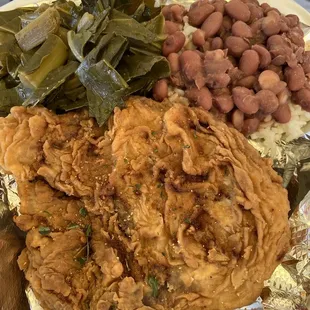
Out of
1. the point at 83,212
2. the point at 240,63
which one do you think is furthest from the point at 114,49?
the point at 83,212

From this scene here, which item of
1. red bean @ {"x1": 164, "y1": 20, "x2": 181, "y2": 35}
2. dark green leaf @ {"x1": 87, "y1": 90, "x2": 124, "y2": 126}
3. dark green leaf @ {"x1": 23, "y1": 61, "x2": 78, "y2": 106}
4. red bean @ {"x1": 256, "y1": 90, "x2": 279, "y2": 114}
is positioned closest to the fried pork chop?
Result: dark green leaf @ {"x1": 87, "y1": 90, "x2": 124, "y2": 126}

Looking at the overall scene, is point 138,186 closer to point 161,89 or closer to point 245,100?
point 161,89

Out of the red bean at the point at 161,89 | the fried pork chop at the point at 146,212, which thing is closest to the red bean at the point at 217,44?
the red bean at the point at 161,89

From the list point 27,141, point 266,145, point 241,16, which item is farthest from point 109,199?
point 241,16

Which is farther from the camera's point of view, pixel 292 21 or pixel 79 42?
pixel 292 21

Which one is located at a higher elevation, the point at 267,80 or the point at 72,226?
the point at 267,80

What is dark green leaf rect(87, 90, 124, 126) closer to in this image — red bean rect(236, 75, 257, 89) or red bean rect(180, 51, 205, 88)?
red bean rect(180, 51, 205, 88)

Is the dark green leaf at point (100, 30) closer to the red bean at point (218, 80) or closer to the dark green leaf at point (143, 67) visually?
the dark green leaf at point (143, 67)
